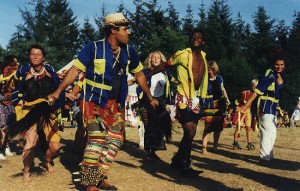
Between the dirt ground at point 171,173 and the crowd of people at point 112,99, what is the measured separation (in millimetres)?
252

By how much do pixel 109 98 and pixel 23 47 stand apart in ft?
154

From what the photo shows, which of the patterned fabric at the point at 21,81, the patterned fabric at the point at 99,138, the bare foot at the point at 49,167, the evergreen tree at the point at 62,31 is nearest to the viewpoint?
the patterned fabric at the point at 99,138

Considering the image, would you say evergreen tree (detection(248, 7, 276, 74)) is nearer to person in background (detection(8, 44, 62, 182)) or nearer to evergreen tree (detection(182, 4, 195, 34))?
evergreen tree (detection(182, 4, 195, 34))

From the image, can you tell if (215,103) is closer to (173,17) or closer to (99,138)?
(99,138)

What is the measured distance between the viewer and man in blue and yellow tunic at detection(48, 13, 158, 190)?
472 centimetres

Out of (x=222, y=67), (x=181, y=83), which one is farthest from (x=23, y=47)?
(x=181, y=83)

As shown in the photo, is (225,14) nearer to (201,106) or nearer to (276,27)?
(276,27)

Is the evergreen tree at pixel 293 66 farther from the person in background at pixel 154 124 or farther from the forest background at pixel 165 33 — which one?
the person in background at pixel 154 124

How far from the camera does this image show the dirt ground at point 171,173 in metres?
5.55

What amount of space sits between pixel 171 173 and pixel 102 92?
2.33 metres

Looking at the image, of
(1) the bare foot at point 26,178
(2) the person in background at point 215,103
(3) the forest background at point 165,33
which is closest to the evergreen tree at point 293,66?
(3) the forest background at point 165,33

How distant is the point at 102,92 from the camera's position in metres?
4.84

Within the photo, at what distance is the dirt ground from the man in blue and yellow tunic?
2.53ft

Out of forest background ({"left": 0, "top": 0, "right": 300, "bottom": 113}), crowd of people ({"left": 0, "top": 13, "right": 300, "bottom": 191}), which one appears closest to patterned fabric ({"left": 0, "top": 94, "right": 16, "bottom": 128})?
crowd of people ({"left": 0, "top": 13, "right": 300, "bottom": 191})
